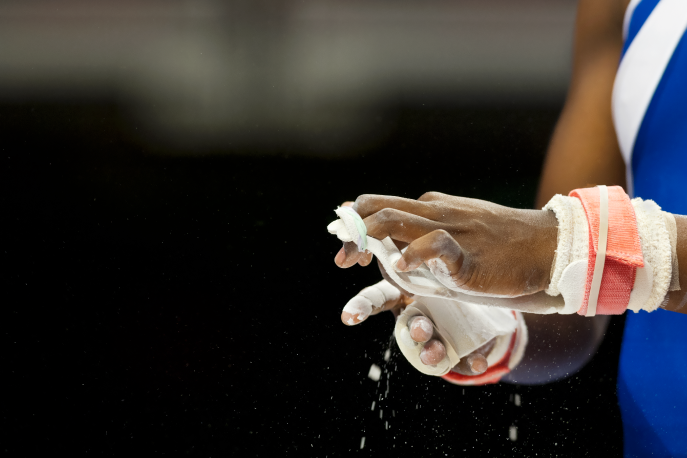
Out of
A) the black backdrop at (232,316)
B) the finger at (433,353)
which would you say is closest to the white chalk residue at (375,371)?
the black backdrop at (232,316)

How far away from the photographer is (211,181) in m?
1.17

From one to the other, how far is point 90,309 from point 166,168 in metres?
0.36

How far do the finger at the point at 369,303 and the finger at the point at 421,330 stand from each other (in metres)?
0.05

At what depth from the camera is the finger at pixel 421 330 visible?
572mm

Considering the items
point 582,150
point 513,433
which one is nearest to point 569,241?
point 582,150

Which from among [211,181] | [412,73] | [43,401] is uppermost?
[412,73]

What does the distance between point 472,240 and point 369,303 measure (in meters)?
0.21

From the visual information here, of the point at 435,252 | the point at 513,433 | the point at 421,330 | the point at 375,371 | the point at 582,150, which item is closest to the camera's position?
the point at 435,252

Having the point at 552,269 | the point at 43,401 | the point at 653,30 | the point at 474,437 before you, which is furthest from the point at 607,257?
the point at 43,401

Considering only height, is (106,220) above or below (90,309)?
above

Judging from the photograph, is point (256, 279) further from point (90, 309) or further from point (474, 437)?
point (474, 437)

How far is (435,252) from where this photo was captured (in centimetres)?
39

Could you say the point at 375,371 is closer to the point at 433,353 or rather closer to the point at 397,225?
the point at 433,353

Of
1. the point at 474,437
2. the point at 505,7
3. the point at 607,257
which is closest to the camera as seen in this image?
the point at 607,257
